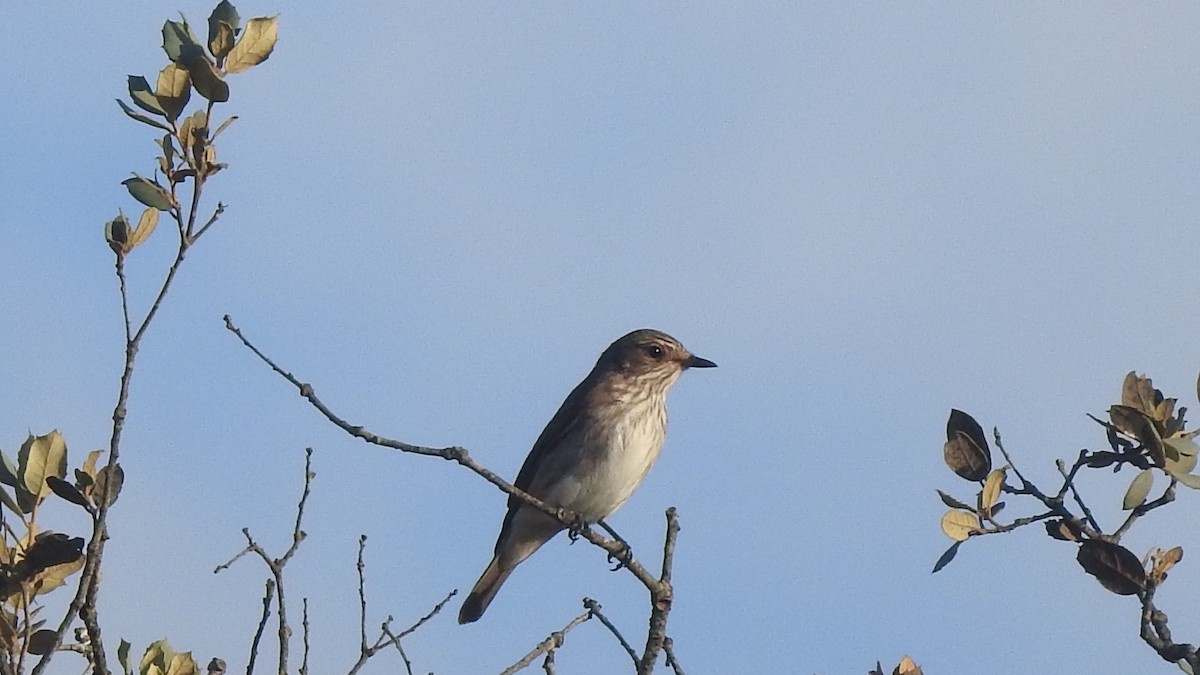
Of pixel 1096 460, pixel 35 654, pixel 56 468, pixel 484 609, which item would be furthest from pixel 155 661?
pixel 484 609

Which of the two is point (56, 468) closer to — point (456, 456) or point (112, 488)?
point (112, 488)

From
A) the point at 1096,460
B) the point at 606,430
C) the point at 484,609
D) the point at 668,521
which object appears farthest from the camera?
the point at 484,609

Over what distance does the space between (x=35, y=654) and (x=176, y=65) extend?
1931 millimetres

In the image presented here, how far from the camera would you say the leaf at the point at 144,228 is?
527 centimetres

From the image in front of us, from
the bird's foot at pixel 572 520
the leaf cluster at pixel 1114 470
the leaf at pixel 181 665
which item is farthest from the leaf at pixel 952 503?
the bird's foot at pixel 572 520

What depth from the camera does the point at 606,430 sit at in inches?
409

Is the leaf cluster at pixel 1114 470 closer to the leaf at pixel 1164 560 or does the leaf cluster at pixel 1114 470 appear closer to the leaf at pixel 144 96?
the leaf at pixel 1164 560

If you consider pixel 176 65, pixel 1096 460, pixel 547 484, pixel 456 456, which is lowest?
pixel 1096 460

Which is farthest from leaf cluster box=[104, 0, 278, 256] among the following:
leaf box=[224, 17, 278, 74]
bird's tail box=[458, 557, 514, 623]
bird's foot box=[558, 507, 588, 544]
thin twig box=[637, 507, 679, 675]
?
bird's tail box=[458, 557, 514, 623]

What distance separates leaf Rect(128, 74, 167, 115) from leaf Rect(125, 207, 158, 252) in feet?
1.13

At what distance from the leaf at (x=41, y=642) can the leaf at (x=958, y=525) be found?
2672mm

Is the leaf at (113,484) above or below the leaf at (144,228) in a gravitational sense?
below

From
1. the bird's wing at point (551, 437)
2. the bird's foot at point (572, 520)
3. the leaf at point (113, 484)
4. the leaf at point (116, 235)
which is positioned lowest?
the leaf at point (113, 484)

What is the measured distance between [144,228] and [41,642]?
4.51 feet
